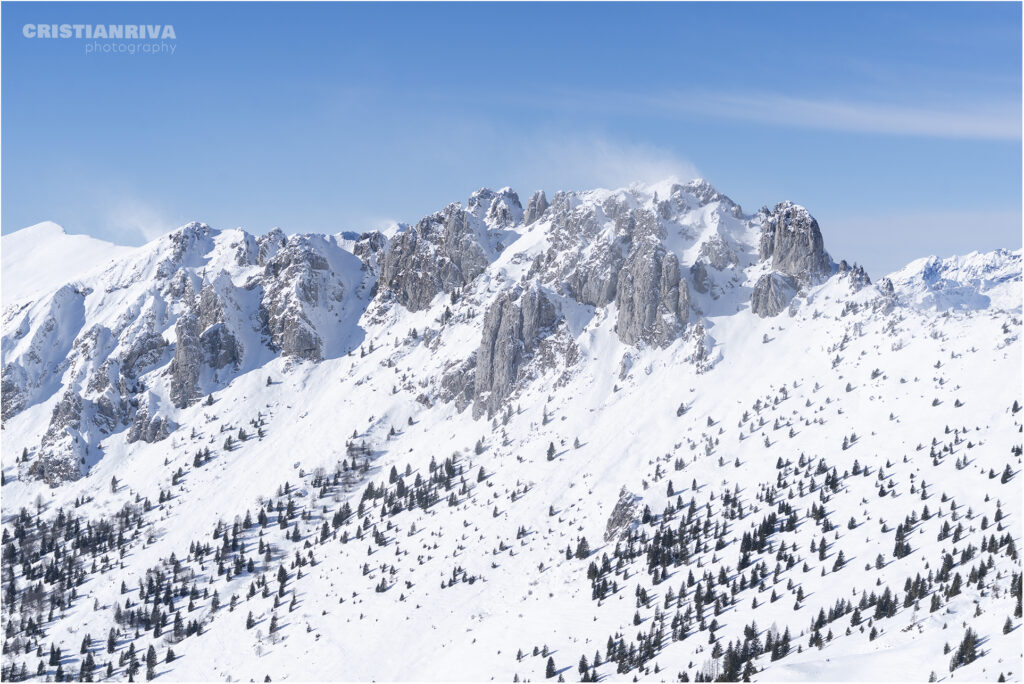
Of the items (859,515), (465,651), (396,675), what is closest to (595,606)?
(465,651)

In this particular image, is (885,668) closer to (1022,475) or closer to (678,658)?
(678,658)

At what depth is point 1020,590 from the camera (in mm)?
135375

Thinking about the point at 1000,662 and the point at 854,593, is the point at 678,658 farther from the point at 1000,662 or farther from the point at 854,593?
the point at 1000,662

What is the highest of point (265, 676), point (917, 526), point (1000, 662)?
point (917, 526)

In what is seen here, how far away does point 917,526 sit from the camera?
7308 inches

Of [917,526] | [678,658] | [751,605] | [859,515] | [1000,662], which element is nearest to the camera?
[1000,662]

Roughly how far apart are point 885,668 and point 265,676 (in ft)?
462

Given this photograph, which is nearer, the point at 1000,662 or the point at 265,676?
the point at 1000,662

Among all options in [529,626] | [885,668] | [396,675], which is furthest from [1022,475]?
[396,675]

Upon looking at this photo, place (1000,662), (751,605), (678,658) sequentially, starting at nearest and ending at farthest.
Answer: (1000,662) → (678,658) → (751,605)

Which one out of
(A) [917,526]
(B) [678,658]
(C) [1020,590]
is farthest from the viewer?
(A) [917,526]

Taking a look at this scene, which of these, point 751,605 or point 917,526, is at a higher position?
point 917,526

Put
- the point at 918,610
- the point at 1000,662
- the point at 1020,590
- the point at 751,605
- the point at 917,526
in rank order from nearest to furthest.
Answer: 1. the point at 1000,662
2. the point at 1020,590
3. the point at 918,610
4. the point at 751,605
5. the point at 917,526

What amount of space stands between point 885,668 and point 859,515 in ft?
266
